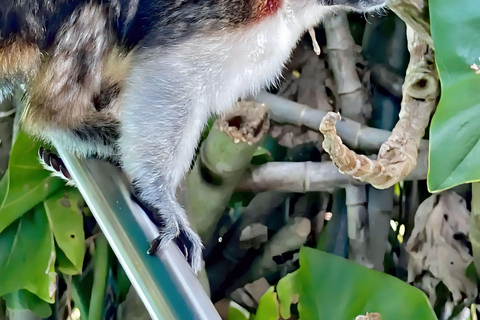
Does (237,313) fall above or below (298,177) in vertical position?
below

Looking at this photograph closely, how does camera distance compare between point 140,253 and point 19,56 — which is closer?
point 140,253

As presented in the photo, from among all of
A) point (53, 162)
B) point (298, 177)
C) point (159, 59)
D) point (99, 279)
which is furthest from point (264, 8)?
point (99, 279)

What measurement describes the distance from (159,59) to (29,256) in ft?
2.06

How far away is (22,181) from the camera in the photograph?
3.47 feet

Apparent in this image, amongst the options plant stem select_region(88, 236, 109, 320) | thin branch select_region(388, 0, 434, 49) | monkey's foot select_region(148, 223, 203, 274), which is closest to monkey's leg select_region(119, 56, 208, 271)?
monkey's foot select_region(148, 223, 203, 274)


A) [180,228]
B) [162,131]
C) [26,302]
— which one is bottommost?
[26,302]

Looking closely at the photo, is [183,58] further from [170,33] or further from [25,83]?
[25,83]

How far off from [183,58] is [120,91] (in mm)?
189

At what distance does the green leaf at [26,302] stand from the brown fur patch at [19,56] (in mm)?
598

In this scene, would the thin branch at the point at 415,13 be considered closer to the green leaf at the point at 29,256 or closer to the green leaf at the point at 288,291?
the green leaf at the point at 288,291

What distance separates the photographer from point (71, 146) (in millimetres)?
852

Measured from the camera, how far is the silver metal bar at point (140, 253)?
0.55m

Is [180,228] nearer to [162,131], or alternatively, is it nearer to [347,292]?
[162,131]

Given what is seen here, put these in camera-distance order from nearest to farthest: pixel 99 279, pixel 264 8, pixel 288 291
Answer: pixel 264 8, pixel 288 291, pixel 99 279
